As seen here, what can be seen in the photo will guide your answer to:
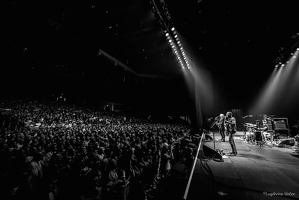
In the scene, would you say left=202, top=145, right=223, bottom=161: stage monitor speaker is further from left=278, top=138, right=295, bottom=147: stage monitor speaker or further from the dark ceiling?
the dark ceiling

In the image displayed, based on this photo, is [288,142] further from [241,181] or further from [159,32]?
[159,32]

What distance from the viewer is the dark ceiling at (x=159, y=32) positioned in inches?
278

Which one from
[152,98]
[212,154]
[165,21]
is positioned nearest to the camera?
[212,154]

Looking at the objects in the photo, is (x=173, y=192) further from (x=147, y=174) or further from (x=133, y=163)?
(x=133, y=163)

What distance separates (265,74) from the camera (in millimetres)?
11961

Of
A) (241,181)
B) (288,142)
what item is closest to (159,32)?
(288,142)

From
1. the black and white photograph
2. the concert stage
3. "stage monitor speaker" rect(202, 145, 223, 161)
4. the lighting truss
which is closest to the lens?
the concert stage

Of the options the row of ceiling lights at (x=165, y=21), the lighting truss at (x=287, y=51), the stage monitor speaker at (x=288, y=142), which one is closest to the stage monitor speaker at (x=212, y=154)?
the stage monitor speaker at (x=288, y=142)

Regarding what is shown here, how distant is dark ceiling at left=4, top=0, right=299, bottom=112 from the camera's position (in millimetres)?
7051

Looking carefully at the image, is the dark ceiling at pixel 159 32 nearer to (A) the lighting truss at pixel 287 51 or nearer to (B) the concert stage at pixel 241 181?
(A) the lighting truss at pixel 287 51

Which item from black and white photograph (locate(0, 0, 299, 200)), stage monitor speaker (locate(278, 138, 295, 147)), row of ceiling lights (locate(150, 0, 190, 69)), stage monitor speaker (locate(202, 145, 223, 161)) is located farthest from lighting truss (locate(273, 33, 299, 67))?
stage monitor speaker (locate(202, 145, 223, 161))

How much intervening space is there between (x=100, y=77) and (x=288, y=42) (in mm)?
23154

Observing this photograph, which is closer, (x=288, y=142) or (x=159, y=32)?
(x=288, y=142)

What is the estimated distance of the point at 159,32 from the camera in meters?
11.5
